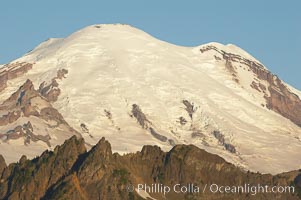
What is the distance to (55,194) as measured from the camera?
199375mm

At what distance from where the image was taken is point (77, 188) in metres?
199

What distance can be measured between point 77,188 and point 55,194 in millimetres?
3574
